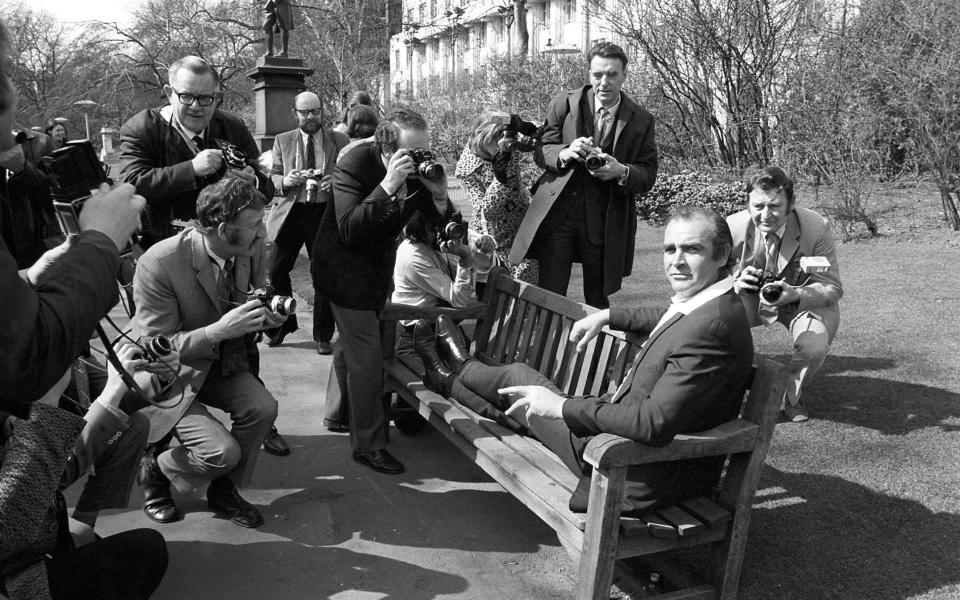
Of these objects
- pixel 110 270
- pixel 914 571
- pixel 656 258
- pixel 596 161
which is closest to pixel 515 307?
pixel 596 161

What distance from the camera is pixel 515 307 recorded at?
15.5ft

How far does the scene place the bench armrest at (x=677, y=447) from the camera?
9.06 feet

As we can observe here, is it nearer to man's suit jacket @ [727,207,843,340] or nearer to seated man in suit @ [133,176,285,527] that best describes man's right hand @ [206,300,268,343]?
seated man in suit @ [133,176,285,527]

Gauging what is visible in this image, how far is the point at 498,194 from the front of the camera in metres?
5.51

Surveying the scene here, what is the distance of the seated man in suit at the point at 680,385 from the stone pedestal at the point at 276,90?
10021mm

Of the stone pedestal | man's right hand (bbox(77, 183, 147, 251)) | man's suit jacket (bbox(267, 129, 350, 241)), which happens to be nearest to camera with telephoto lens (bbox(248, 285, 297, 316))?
man's right hand (bbox(77, 183, 147, 251))

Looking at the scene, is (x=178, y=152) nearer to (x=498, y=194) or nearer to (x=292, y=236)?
(x=498, y=194)

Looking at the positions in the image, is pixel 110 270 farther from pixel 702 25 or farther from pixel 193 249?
pixel 702 25

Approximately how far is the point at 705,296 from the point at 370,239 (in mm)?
1897

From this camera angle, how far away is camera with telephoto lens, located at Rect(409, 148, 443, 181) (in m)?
4.17

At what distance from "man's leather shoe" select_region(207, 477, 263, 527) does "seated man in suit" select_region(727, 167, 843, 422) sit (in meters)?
2.85

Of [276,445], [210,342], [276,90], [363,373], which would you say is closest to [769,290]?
[363,373]

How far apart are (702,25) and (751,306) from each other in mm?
9046

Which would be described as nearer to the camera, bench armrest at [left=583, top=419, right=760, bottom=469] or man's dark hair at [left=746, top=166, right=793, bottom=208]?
bench armrest at [left=583, top=419, right=760, bottom=469]
